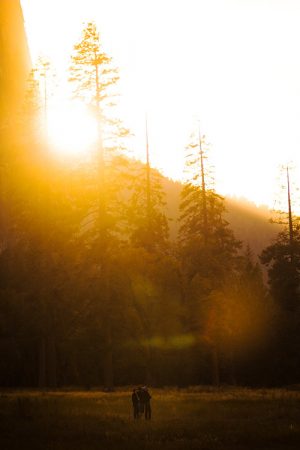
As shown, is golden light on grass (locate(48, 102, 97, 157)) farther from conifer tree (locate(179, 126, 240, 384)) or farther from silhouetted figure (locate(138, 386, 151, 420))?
silhouetted figure (locate(138, 386, 151, 420))

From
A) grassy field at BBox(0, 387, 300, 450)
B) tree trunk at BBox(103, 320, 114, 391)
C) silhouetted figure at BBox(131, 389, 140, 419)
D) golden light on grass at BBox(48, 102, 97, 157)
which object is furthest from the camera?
golden light on grass at BBox(48, 102, 97, 157)

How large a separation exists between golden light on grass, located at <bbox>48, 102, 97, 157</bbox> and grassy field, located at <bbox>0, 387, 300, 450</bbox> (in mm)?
14914

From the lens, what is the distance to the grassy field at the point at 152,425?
15656 millimetres

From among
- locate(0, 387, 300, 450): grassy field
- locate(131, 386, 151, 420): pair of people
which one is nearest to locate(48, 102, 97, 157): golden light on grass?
locate(0, 387, 300, 450): grassy field

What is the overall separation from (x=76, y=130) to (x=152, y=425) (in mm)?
20836

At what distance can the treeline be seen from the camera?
3525 centimetres

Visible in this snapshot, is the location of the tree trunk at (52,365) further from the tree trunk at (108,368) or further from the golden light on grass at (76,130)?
the golden light on grass at (76,130)

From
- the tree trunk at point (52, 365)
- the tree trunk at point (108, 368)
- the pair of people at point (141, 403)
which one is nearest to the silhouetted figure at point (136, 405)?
the pair of people at point (141, 403)

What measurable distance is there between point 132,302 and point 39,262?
6513 mm

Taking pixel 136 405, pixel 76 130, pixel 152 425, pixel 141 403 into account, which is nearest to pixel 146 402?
pixel 141 403

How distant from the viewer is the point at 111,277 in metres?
36.2

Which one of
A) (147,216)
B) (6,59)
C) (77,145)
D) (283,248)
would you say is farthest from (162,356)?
(6,59)

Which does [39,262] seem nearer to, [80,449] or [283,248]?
[283,248]

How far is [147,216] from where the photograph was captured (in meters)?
43.8
